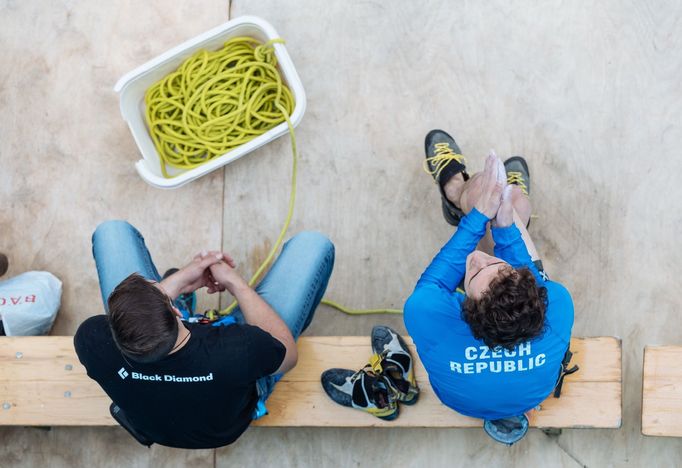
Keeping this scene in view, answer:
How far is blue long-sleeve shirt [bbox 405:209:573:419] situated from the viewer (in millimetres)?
1681

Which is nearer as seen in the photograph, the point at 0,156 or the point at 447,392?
the point at 447,392

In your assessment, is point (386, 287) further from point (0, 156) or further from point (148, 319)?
point (0, 156)

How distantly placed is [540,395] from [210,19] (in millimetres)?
1835

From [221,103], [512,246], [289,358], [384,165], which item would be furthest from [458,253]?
[221,103]

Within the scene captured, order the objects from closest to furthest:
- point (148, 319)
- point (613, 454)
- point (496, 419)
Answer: point (148, 319) → point (496, 419) → point (613, 454)

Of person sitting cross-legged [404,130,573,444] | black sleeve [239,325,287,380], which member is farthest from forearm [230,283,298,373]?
person sitting cross-legged [404,130,573,444]

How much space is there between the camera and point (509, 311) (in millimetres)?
1585

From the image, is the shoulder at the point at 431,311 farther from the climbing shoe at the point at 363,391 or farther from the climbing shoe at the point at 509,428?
the climbing shoe at the point at 509,428

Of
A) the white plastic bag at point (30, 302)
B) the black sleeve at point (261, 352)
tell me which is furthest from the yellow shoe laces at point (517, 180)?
the white plastic bag at point (30, 302)

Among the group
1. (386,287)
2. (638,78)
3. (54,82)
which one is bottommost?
(386,287)

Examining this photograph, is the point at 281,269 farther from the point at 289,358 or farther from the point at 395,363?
the point at 395,363

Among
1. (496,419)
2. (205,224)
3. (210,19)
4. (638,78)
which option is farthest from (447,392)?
(210,19)

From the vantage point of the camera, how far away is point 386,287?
96.5 inches

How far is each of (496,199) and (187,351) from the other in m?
0.94
